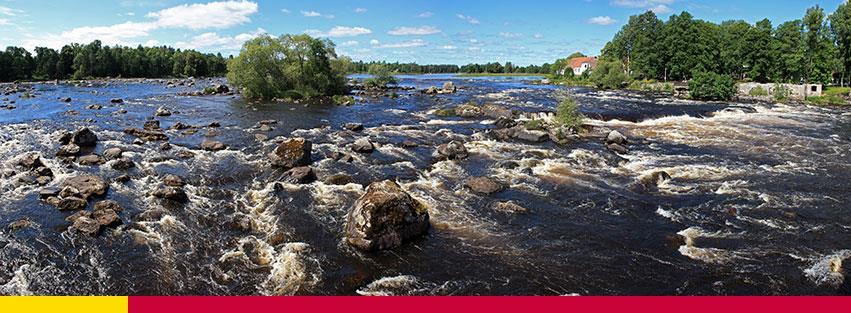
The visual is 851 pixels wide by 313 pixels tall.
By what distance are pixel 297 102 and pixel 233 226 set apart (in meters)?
55.4

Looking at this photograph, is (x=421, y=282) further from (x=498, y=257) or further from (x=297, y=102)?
(x=297, y=102)

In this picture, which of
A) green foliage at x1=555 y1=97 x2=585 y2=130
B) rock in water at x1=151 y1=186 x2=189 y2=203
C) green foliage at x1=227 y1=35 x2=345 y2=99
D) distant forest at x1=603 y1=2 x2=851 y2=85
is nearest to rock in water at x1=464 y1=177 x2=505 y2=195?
rock in water at x1=151 y1=186 x2=189 y2=203

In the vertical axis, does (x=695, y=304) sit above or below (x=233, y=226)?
above

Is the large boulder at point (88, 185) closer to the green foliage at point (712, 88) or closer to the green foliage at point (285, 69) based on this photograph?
the green foliage at point (285, 69)

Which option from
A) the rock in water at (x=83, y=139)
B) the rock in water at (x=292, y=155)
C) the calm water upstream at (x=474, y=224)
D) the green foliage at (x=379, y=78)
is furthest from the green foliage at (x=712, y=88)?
the rock in water at (x=83, y=139)

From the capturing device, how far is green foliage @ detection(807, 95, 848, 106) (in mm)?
69500

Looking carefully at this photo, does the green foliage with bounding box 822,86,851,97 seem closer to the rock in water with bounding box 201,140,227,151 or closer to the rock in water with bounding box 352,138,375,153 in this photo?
the rock in water with bounding box 352,138,375,153

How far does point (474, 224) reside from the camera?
74.2ft

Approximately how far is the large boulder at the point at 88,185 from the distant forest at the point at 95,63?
146 meters

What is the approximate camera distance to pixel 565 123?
4491 centimetres

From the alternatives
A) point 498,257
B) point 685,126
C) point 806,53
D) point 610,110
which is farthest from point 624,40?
point 498,257

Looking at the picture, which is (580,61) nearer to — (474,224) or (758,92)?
(758,92)

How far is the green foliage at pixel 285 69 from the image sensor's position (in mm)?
78875

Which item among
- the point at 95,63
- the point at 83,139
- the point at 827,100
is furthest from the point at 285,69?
the point at 95,63
